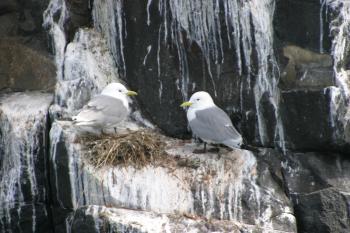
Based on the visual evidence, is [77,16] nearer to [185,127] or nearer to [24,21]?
[24,21]

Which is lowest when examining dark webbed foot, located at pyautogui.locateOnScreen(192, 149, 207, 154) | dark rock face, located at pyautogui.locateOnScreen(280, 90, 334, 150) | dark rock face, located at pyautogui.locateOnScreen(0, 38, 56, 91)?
dark webbed foot, located at pyautogui.locateOnScreen(192, 149, 207, 154)

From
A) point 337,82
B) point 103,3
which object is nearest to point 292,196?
point 337,82

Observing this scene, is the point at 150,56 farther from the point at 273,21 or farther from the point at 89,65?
the point at 273,21

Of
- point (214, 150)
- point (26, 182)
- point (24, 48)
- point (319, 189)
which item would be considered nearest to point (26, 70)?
point (24, 48)

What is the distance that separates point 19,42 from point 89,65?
1113mm

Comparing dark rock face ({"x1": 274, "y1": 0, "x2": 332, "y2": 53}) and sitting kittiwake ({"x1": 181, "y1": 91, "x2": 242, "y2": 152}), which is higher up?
dark rock face ({"x1": 274, "y1": 0, "x2": 332, "y2": 53})

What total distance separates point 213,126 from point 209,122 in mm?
76

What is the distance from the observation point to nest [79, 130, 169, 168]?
23.7 ft

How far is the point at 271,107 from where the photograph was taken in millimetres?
7648

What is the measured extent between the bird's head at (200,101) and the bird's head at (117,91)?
64 cm

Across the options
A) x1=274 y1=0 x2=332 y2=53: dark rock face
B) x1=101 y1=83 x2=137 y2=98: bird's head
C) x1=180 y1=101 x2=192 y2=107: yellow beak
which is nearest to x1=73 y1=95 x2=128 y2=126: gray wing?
x1=101 y1=83 x2=137 y2=98: bird's head

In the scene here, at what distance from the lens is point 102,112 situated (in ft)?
24.2

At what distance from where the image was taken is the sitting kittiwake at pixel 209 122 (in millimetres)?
7140

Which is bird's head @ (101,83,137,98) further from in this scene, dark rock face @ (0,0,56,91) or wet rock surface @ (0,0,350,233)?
dark rock face @ (0,0,56,91)
